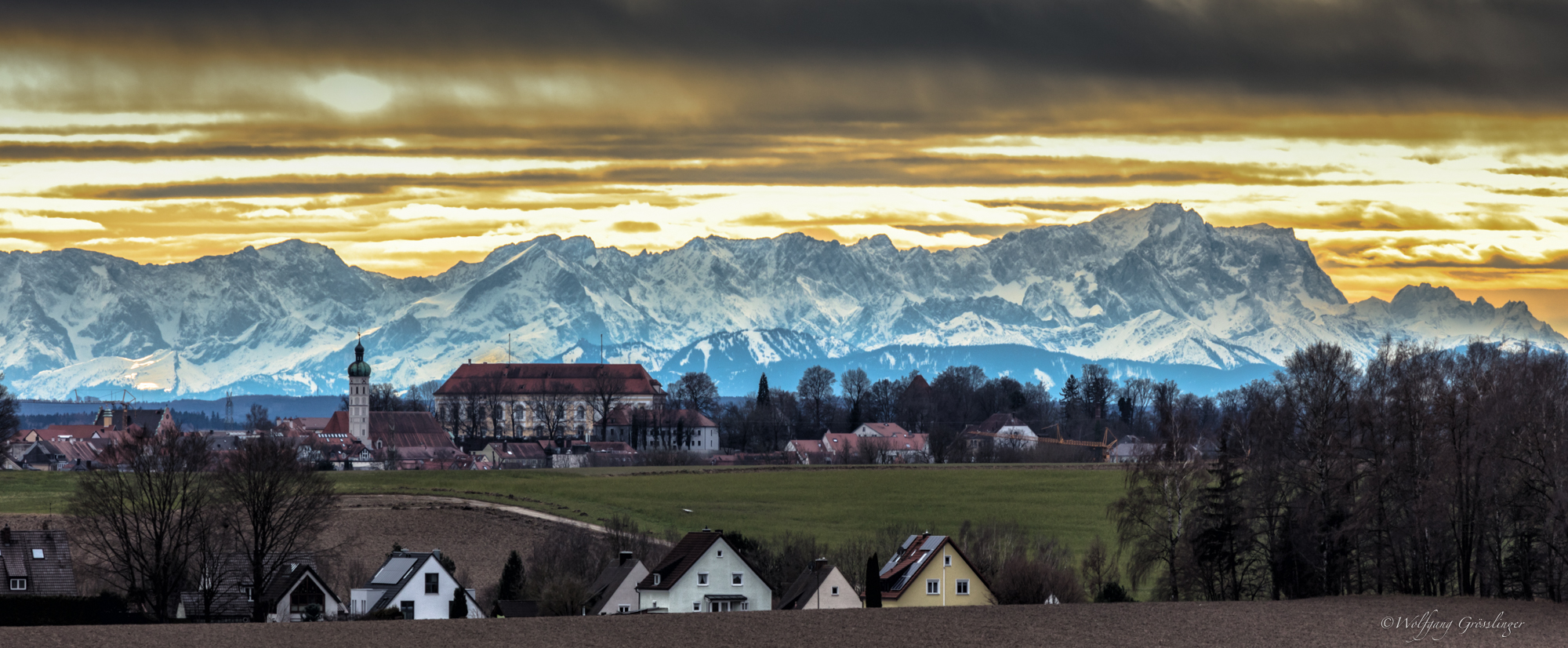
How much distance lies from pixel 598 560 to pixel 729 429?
13198 cm

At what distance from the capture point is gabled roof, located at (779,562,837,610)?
181ft

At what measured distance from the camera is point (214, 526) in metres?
59.3

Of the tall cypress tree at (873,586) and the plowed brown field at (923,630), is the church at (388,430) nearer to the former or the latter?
the tall cypress tree at (873,586)

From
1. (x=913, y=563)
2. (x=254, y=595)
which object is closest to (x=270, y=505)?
(x=254, y=595)

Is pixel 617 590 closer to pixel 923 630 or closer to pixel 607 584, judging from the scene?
pixel 607 584

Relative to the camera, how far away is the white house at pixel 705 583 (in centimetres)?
5591

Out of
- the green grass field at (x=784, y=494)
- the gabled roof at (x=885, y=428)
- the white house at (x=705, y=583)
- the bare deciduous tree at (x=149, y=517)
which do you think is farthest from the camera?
the gabled roof at (x=885, y=428)

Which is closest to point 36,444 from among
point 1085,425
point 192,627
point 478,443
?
point 478,443

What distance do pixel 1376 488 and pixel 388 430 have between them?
461 ft

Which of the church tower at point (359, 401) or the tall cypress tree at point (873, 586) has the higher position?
the church tower at point (359, 401)

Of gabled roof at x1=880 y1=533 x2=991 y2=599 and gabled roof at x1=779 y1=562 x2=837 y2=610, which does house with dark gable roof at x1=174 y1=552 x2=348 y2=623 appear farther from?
gabled roof at x1=880 y1=533 x2=991 y2=599

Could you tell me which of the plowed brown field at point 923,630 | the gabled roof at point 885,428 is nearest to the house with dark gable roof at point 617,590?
the plowed brown field at point 923,630

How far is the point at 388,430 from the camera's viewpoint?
17712 centimetres

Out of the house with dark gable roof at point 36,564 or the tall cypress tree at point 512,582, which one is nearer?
the house with dark gable roof at point 36,564
